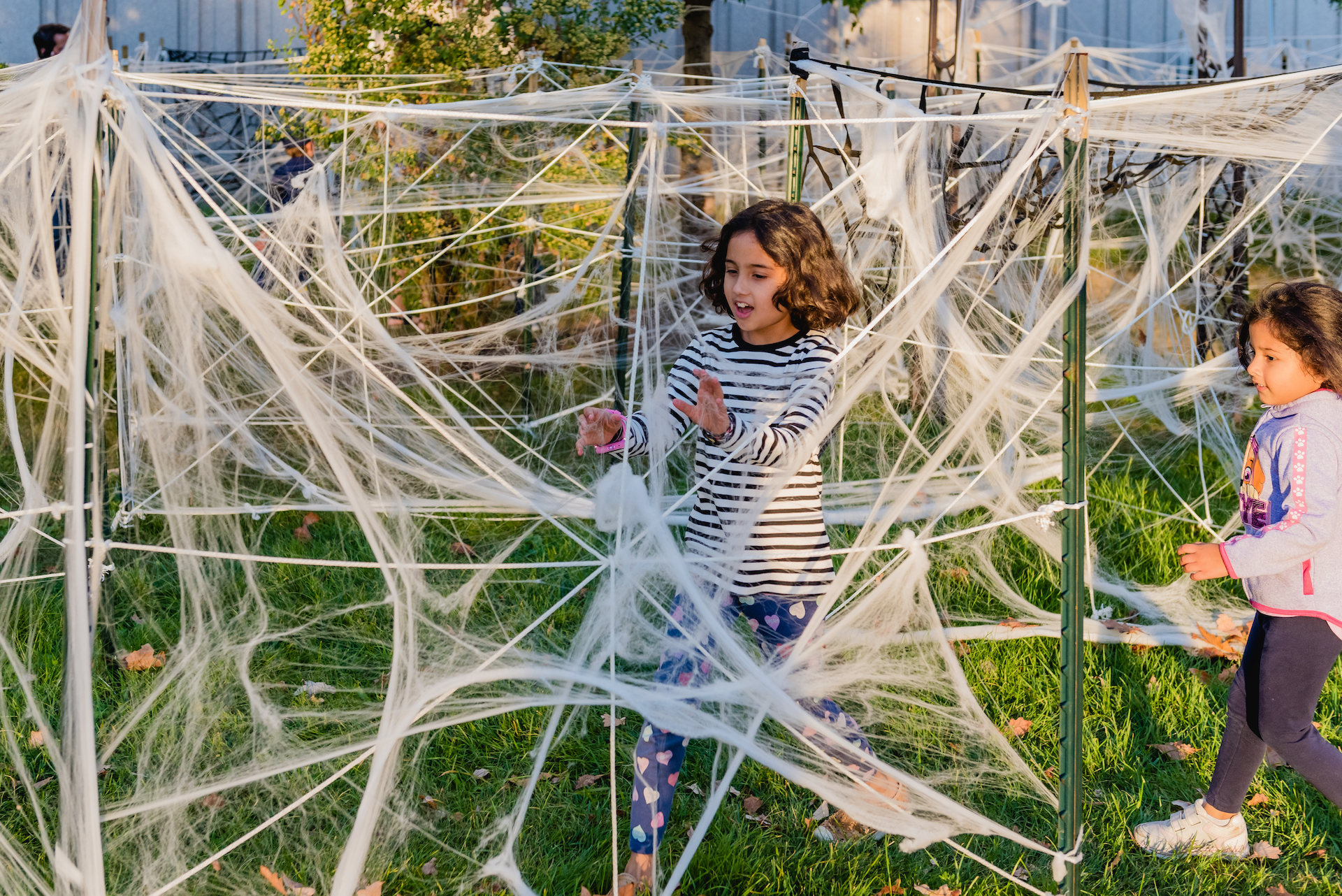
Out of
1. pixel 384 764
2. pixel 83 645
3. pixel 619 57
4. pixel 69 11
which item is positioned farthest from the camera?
pixel 69 11

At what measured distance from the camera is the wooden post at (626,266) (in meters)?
5.15

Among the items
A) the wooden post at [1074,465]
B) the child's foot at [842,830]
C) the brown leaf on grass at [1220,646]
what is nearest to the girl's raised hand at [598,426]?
the wooden post at [1074,465]

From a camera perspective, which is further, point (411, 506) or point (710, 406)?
point (411, 506)

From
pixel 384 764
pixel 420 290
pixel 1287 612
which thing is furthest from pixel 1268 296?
pixel 420 290

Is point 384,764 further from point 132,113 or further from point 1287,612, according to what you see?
point 1287,612

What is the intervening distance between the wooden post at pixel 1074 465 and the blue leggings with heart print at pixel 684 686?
43 cm

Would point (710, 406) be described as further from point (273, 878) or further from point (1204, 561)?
point (273, 878)

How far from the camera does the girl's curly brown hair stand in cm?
244

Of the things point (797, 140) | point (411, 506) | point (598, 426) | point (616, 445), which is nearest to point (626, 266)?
point (797, 140)

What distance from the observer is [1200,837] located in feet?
8.61

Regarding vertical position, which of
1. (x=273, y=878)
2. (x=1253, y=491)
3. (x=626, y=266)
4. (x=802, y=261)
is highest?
(x=626, y=266)

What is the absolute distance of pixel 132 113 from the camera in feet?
6.95

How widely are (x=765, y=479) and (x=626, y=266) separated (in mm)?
3119

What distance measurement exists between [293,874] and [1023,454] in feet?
9.54
